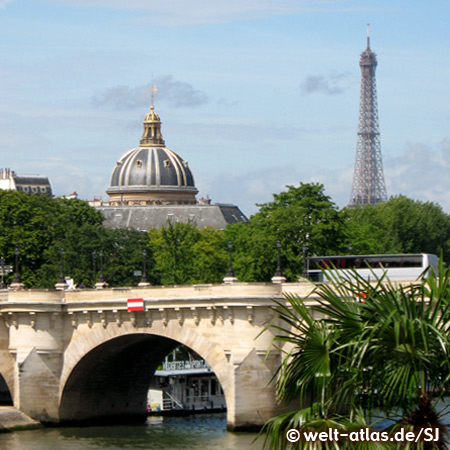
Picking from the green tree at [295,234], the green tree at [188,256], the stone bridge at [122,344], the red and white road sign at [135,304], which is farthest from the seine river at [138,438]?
the green tree at [188,256]

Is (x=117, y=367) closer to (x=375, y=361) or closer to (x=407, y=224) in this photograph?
(x=375, y=361)

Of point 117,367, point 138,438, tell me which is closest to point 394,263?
point 117,367

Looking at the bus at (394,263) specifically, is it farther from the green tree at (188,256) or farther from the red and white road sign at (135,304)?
the green tree at (188,256)

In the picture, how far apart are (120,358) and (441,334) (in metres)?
51.2

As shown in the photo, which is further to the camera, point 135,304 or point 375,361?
point 135,304

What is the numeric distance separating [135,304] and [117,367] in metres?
9.60

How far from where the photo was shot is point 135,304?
72312 millimetres

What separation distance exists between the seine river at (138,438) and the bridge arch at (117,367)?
2.13 m

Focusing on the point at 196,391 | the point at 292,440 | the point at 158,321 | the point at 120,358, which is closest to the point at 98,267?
the point at 196,391

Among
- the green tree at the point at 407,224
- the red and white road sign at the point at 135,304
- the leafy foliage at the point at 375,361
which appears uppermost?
the green tree at the point at 407,224

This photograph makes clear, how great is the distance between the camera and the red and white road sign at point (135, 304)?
72.1 meters

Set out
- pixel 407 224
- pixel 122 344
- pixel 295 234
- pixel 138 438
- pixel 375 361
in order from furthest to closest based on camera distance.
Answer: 1. pixel 407 224
2. pixel 295 234
3. pixel 122 344
4. pixel 138 438
5. pixel 375 361

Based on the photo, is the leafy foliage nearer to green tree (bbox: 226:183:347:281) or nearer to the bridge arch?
the bridge arch

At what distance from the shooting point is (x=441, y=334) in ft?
98.6
